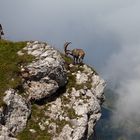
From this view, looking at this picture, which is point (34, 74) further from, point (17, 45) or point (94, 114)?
point (94, 114)

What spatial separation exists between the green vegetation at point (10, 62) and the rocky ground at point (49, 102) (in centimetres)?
63

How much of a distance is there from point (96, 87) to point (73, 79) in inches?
112

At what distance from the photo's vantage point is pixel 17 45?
49.8 meters

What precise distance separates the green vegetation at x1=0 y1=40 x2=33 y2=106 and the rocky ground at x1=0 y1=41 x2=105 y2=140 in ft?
2.06

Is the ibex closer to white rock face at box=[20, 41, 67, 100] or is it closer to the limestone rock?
white rock face at box=[20, 41, 67, 100]

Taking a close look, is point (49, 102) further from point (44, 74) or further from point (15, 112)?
point (15, 112)

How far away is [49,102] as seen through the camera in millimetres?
47500

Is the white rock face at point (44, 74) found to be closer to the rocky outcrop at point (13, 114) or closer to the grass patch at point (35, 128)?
the grass patch at point (35, 128)

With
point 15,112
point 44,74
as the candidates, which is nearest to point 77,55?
point 44,74

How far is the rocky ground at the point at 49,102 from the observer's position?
42.8m

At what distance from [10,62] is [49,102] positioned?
19.2 ft

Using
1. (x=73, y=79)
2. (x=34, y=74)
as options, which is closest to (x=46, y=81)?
(x=34, y=74)

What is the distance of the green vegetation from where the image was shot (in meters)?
44.2

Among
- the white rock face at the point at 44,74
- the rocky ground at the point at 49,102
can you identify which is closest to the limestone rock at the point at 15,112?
the rocky ground at the point at 49,102
